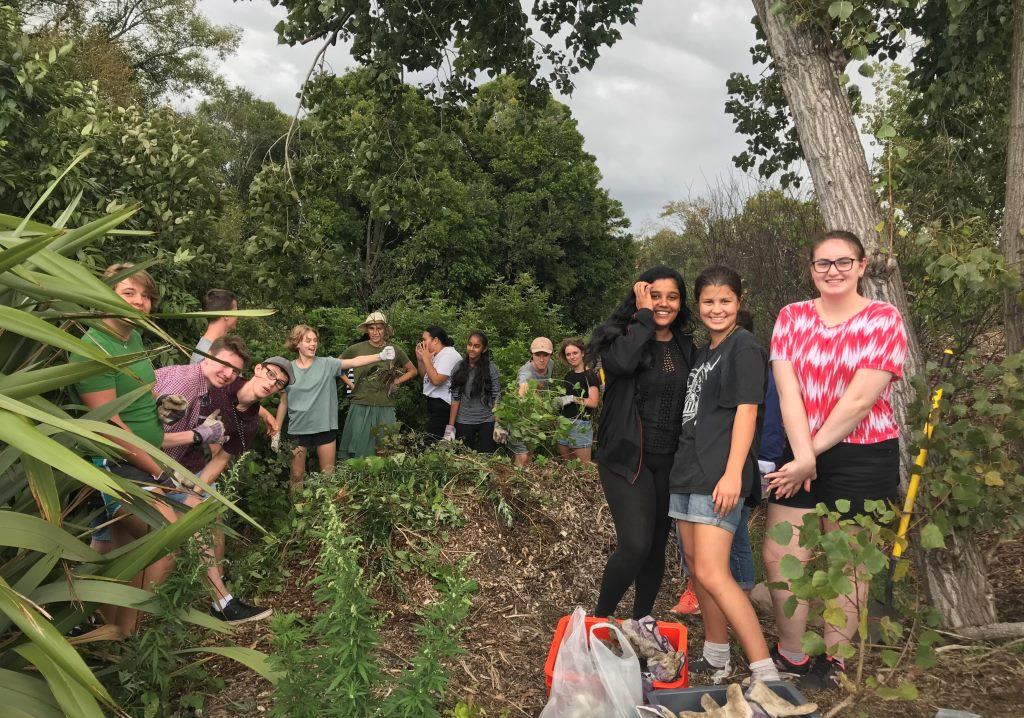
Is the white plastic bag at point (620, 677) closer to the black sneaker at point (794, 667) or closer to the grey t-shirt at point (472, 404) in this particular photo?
the black sneaker at point (794, 667)

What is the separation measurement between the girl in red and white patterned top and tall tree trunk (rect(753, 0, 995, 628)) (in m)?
0.80

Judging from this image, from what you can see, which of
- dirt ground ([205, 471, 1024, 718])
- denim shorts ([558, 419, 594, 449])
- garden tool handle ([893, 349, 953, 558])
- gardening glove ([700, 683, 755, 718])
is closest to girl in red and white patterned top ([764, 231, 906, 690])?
garden tool handle ([893, 349, 953, 558])

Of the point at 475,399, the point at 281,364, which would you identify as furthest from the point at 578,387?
the point at 281,364

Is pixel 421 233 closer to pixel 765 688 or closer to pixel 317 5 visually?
pixel 317 5

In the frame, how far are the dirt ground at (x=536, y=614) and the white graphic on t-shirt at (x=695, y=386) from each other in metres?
1.22

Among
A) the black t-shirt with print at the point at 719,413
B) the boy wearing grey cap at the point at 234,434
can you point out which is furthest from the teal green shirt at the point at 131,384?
the black t-shirt with print at the point at 719,413

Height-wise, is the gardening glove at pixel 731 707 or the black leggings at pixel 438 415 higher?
the black leggings at pixel 438 415

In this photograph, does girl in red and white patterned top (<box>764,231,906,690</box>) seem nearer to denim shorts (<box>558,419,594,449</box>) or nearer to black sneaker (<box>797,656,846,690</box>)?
black sneaker (<box>797,656,846,690</box>)

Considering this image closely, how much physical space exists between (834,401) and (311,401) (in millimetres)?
4256

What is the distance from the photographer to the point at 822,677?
3.00 m

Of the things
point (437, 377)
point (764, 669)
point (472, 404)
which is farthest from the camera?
point (437, 377)

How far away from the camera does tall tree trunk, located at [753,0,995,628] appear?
3551 millimetres

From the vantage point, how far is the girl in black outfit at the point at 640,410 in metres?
3.21

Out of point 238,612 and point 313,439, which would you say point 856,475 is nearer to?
point 238,612
